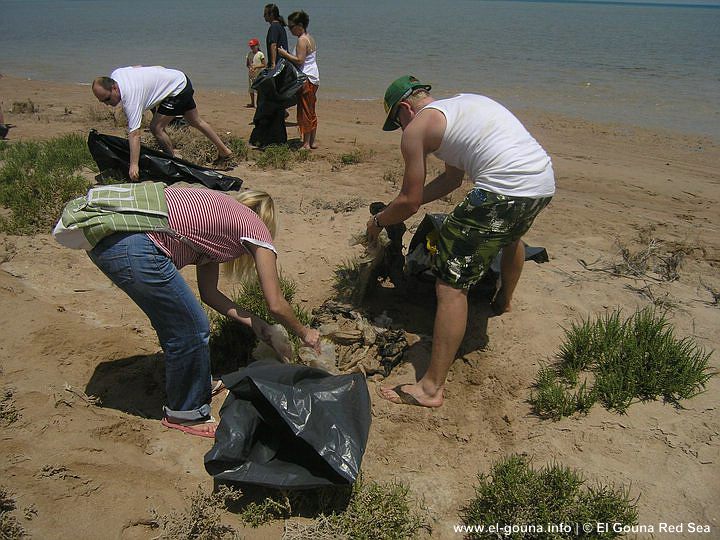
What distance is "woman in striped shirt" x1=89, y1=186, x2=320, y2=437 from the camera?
258 centimetres

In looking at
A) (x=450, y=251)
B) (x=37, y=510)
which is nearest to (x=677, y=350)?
(x=450, y=251)

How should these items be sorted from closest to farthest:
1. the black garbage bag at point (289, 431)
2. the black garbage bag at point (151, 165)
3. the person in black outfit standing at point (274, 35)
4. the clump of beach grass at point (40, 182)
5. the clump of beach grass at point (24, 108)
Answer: the black garbage bag at point (289, 431), the clump of beach grass at point (40, 182), the black garbage bag at point (151, 165), the person in black outfit standing at point (274, 35), the clump of beach grass at point (24, 108)

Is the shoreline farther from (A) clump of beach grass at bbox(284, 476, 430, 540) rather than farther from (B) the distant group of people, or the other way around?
(A) clump of beach grass at bbox(284, 476, 430, 540)

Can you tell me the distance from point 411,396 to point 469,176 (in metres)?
1.29

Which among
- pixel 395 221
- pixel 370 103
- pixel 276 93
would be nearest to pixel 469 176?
pixel 395 221

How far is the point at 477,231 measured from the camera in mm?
2836

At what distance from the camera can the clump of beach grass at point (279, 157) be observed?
691 cm

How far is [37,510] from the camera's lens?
7.76 ft

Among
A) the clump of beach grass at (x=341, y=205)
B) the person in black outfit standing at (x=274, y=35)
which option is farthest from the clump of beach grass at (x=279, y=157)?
the person in black outfit standing at (x=274, y=35)

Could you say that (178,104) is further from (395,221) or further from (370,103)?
(370,103)

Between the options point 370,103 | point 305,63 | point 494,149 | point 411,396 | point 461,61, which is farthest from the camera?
point 461,61

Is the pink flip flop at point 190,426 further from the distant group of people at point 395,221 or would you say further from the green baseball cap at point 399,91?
the green baseball cap at point 399,91

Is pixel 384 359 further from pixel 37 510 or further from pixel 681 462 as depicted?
pixel 37 510

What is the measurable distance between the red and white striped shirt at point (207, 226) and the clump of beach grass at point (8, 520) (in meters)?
1.23
